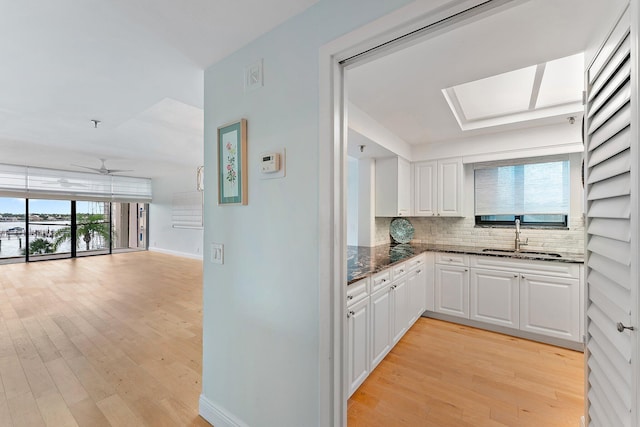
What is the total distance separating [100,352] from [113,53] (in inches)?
103

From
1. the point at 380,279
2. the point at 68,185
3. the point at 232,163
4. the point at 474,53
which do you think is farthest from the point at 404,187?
the point at 68,185

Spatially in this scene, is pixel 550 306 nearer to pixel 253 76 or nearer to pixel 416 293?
pixel 416 293

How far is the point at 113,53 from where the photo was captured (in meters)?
1.64

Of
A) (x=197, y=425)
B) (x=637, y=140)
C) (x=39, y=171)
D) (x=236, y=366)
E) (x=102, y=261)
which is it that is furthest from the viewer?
(x=102, y=261)

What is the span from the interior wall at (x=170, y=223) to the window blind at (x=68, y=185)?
21.6 inches

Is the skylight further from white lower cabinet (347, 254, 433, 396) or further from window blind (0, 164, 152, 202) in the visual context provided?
window blind (0, 164, 152, 202)

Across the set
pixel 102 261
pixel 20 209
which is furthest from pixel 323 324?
pixel 20 209

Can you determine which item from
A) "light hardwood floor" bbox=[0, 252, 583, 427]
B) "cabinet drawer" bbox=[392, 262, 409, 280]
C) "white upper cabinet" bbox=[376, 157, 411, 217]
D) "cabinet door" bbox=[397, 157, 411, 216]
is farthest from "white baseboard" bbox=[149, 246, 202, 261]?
"cabinet drawer" bbox=[392, 262, 409, 280]

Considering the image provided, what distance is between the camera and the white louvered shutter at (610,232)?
808mm

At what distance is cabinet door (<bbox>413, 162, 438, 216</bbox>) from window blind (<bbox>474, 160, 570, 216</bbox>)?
1.89 feet

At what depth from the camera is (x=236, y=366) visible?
1.58 meters

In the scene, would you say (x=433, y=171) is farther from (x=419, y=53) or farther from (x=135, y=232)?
(x=135, y=232)

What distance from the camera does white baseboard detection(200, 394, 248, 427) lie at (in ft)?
5.16

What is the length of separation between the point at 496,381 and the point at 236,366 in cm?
202
